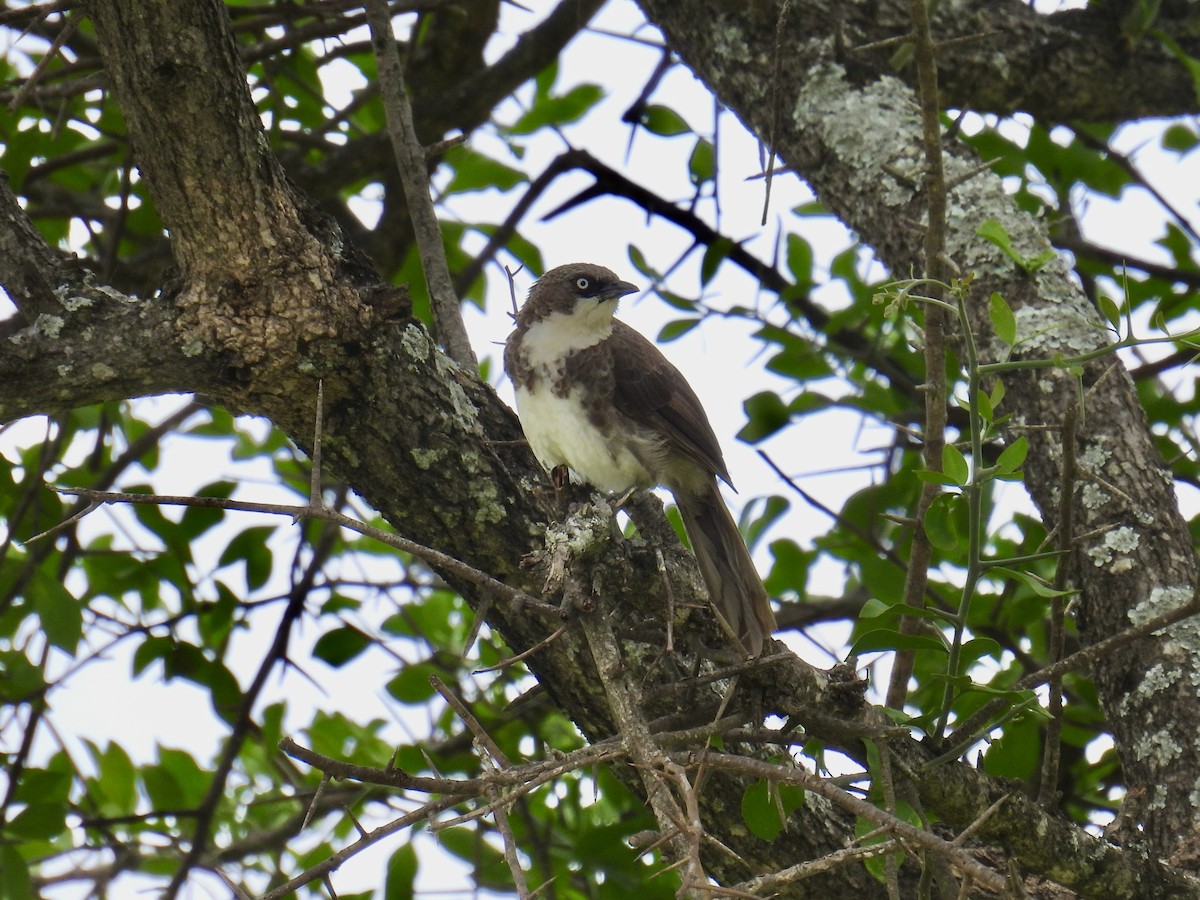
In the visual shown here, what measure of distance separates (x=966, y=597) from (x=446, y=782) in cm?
102

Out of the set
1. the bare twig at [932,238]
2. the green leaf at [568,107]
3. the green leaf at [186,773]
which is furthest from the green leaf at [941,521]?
the green leaf at [186,773]

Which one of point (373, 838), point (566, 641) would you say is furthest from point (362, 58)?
point (373, 838)

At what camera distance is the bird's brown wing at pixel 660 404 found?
12.5 feet

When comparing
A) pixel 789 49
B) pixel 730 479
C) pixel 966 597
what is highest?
pixel 789 49

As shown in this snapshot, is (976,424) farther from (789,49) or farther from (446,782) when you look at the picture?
(789,49)

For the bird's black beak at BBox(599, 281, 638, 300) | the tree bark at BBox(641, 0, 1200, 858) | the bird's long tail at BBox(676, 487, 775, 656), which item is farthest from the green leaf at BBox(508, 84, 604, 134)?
the bird's long tail at BBox(676, 487, 775, 656)

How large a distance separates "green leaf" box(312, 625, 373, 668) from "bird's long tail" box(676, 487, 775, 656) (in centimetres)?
109

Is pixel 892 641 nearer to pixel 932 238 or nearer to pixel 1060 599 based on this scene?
pixel 1060 599

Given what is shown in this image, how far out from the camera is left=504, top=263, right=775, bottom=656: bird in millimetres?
3586

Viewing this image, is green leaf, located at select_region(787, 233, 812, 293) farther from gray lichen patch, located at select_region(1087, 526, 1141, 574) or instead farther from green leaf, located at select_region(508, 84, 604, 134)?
gray lichen patch, located at select_region(1087, 526, 1141, 574)

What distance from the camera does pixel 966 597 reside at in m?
2.29

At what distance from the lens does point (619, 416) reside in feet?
12.4

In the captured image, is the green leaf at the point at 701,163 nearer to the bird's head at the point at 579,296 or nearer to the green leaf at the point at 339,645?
the bird's head at the point at 579,296

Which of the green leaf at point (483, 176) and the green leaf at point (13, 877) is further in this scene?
the green leaf at point (483, 176)
